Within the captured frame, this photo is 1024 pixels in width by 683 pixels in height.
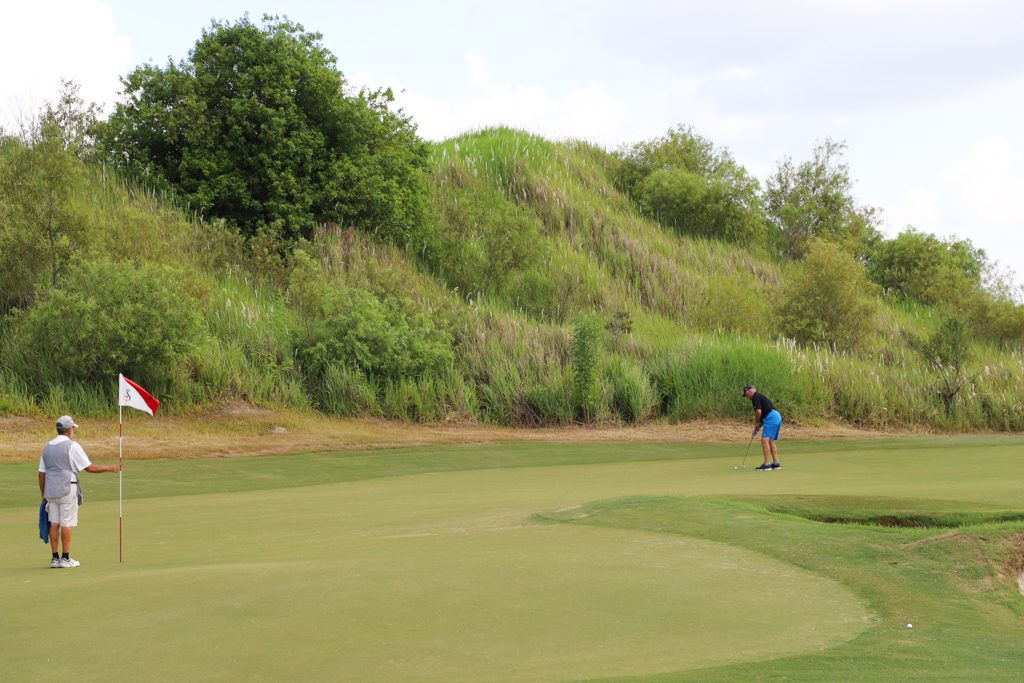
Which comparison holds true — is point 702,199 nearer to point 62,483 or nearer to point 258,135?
point 258,135

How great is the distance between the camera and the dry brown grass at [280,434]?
25719 millimetres

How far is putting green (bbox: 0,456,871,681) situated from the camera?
8.13m

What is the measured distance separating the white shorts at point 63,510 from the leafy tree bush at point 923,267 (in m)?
52.1

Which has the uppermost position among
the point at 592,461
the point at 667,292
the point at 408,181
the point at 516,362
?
the point at 408,181

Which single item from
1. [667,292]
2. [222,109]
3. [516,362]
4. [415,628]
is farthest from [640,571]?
[667,292]

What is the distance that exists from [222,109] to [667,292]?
21286 millimetres

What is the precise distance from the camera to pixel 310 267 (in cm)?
3588

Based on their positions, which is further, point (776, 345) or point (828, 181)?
point (828, 181)

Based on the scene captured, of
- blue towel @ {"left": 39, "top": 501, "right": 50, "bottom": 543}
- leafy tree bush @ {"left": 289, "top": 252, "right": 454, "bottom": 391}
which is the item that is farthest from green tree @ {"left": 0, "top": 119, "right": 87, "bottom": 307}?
blue towel @ {"left": 39, "top": 501, "right": 50, "bottom": 543}

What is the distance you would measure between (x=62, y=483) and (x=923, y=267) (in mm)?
55322

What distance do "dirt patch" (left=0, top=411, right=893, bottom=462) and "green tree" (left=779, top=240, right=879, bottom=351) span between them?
30.4ft

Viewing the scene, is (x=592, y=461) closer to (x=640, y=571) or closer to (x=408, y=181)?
(x=640, y=571)

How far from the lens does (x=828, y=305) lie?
4434 cm

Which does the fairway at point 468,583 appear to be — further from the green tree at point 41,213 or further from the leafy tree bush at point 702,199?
the leafy tree bush at point 702,199
